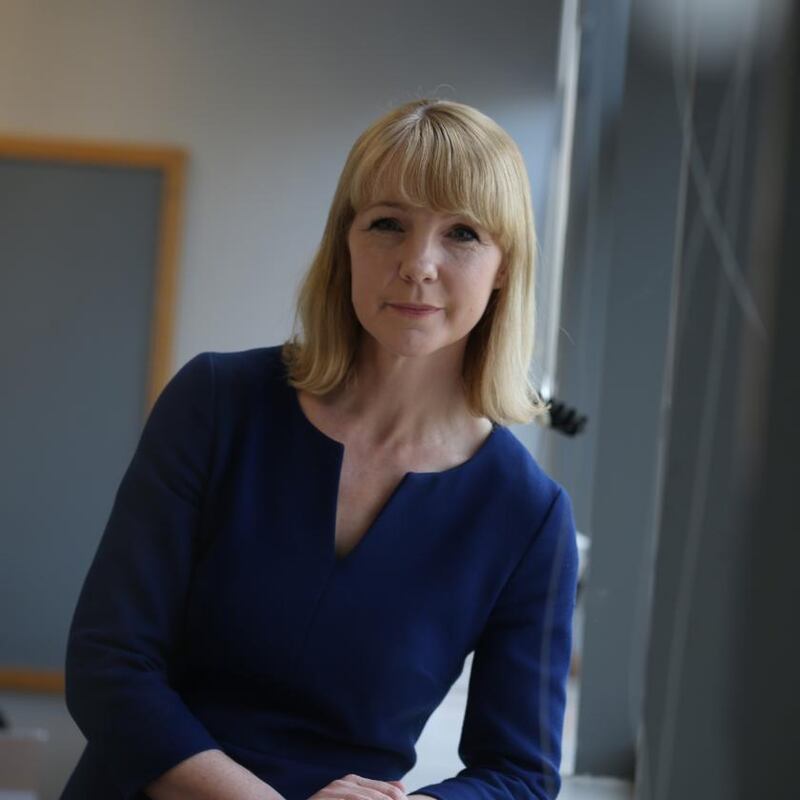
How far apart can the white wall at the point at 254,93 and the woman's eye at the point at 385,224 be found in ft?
1.97

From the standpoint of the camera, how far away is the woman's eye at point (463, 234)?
0.54 metres

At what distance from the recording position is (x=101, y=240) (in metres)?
1.21

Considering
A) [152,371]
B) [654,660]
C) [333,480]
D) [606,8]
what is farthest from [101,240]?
[654,660]

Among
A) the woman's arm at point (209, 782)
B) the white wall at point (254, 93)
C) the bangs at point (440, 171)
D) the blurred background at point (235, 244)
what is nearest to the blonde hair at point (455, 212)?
the bangs at point (440, 171)

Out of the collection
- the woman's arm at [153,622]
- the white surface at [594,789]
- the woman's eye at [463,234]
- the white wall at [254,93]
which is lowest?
the white surface at [594,789]

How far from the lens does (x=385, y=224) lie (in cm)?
54

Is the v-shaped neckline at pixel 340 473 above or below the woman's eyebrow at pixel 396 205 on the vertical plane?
below

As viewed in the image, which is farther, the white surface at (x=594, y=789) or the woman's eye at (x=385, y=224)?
the white surface at (x=594, y=789)

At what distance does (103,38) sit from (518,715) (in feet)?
2.71

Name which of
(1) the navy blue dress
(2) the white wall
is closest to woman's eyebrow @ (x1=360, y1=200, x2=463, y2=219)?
(1) the navy blue dress

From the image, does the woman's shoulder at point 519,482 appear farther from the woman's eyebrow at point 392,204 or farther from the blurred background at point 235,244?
the blurred background at point 235,244

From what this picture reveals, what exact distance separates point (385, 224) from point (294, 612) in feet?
0.62

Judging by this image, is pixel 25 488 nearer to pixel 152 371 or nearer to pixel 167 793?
pixel 152 371

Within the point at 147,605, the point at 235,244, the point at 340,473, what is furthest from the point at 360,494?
the point at 235,244
